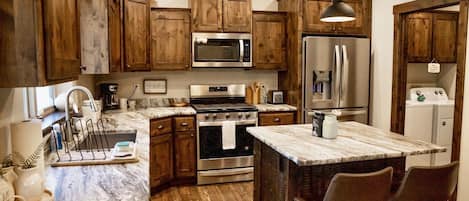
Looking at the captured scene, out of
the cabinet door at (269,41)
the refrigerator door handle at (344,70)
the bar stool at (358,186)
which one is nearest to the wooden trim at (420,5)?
the refrigerator door handle at (344,70)

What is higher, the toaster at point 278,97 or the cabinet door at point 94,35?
the cabinet door at point 94,35

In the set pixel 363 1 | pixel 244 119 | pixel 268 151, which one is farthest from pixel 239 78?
pixel 268 151

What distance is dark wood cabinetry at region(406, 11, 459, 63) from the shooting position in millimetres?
4453

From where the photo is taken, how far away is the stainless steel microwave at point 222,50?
4176 mm

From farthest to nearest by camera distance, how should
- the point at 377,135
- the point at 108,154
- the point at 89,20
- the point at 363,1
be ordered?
the point at 363,1 → the point at 89,20 → the point at 377,135 → the point at 108,154

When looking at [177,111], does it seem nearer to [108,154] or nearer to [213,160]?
[213,160]

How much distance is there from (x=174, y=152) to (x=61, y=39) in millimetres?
2787

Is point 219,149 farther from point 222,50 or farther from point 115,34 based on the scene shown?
point 115,34

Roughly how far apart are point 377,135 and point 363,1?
244cm

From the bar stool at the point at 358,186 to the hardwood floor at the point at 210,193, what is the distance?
6.29 ft

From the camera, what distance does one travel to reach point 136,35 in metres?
3.86

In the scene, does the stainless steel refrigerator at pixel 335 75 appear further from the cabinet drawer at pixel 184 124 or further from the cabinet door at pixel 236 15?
the cabinet drawer at pixel 184 124

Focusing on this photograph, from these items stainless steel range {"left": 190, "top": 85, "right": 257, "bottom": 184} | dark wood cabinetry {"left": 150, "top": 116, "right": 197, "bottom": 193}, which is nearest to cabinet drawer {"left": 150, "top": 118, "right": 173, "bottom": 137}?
dark wood cabinetry {"left": 150, "top": 116, "right": 197, "bottom": 193}

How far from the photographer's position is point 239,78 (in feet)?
15.5
